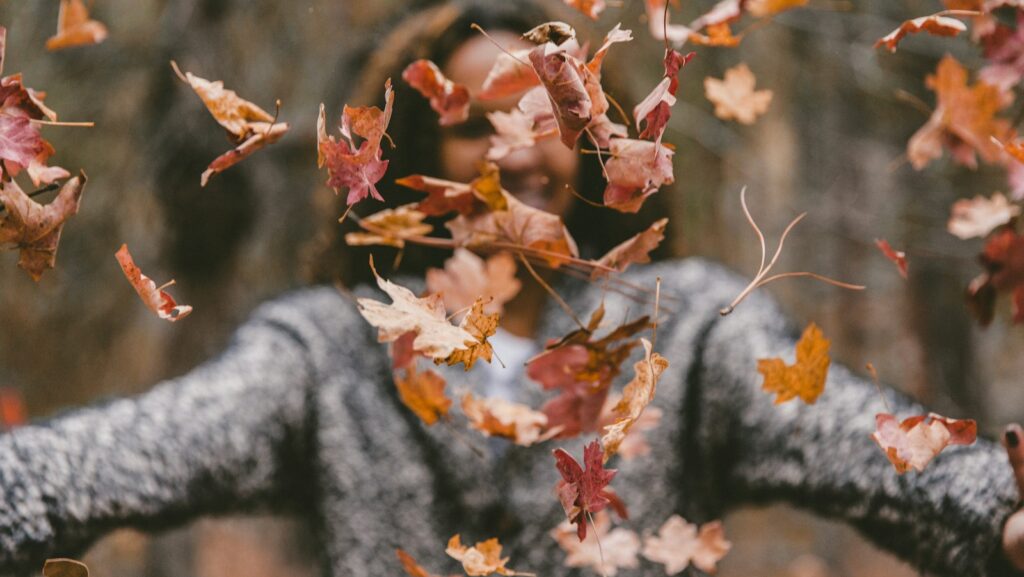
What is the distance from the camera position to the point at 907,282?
9.77ft

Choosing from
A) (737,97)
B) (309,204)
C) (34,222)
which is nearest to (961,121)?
(737,97)

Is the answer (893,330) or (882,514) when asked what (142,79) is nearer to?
(882,514)

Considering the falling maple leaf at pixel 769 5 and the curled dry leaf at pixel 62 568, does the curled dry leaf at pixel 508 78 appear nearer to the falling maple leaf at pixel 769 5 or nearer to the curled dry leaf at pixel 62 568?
the falling maple leaf at pixel 769 5

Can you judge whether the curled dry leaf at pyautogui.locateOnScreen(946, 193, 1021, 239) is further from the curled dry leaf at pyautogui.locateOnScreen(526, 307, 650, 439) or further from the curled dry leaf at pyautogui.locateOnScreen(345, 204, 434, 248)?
the curled dry leaf at pyautogui.locateOnScreen(345, 204, 434, 248)

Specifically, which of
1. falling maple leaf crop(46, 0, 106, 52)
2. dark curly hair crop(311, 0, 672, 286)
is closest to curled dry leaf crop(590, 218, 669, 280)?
falling maple leaf crop(46, 0, 106, 52)

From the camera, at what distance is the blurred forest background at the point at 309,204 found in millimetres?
1862

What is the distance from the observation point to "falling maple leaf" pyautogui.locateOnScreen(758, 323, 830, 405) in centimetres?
56

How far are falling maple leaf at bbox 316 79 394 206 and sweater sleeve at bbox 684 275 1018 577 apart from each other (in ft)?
1.35

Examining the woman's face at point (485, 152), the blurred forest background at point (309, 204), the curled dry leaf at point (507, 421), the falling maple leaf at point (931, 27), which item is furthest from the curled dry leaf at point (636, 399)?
the blurred forest background at point (309, 204)

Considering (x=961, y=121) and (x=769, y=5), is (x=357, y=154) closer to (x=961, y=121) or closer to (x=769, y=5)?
(x=769, y=5)

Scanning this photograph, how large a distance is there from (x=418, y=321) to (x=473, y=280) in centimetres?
28

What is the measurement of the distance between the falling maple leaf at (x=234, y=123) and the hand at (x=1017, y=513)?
0.44m

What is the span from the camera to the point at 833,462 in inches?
28.6

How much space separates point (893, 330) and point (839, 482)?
2526 millimetres
